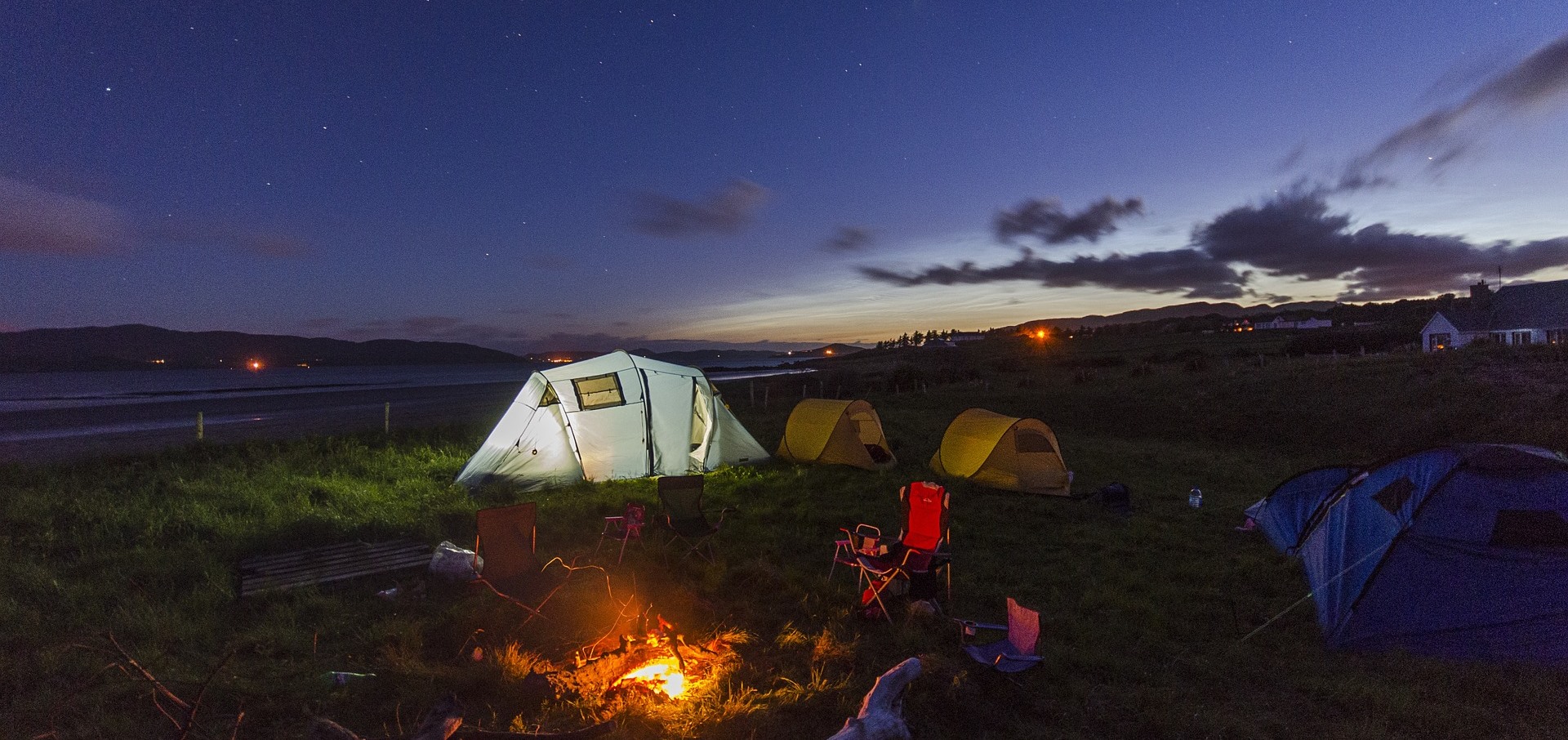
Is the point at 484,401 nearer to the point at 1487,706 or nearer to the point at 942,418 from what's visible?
the point at 942,418

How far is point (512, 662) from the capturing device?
409 centimetres

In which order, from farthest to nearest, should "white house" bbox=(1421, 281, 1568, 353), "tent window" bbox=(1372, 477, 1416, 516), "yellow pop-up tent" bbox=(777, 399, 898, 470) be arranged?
"white house" bbox=(1421, 281, 1568, 353) < "yellow pop-up tent" bbox=(777, 399, 898, 470) < "tent window" bbox=(1372, 477, 1416, 516)

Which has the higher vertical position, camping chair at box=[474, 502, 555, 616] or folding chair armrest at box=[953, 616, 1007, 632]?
camping chair at box=[474, 502, 555, 616]

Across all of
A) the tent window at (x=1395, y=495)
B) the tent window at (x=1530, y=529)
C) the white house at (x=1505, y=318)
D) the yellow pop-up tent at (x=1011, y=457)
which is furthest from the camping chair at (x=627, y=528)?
the white house at (x=1505, y=318)

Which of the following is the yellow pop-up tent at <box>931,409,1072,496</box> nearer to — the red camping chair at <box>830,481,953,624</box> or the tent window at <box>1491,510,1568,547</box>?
the red camping chair at <box>830,481,953,624</box>

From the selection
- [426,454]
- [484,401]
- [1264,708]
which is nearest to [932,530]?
[1264,708]

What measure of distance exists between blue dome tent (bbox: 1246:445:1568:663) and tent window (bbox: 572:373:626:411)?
889 cm

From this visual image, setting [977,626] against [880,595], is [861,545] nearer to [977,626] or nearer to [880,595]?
[880,595]

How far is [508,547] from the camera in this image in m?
5.44

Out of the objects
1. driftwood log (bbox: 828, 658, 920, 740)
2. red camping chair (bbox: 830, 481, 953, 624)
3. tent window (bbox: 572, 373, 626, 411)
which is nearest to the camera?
driftwood log (bbox: 828, 658, 920, 740)

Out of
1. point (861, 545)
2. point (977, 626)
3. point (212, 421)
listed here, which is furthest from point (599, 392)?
point (212, 421)

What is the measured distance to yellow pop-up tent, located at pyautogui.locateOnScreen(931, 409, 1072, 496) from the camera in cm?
968

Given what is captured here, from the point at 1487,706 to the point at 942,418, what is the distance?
15.7m

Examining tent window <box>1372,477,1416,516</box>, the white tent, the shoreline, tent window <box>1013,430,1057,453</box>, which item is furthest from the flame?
the shoreline
